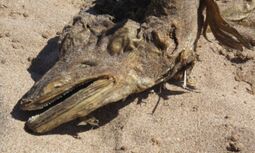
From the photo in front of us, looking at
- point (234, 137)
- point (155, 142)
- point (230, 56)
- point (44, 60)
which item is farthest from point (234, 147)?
point (44, 60)

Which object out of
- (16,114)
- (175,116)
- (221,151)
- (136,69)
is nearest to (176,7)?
(136,69)

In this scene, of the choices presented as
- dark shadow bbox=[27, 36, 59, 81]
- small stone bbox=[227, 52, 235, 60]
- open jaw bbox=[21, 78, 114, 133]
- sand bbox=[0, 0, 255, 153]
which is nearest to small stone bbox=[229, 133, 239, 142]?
sand bbox=[0, 0, 255, 153]

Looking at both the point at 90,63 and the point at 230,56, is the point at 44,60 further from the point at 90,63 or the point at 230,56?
the point at 230,56

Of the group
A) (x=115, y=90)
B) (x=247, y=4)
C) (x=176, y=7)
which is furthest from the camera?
(x=247, y=4)

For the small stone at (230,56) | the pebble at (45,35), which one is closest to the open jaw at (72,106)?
the pebble at (45,35)

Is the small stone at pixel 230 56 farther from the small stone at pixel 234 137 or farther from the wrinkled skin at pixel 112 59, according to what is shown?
the small stone at pixel 234 137

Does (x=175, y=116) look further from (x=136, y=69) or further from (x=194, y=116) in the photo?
(x=136, y=69)

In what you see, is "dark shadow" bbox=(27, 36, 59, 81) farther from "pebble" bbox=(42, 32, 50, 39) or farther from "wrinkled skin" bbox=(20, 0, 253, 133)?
"wrinkled skin" bbox=(20, 0, 253, 133)
